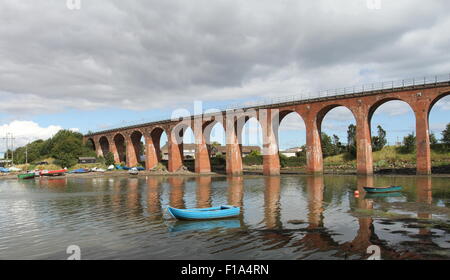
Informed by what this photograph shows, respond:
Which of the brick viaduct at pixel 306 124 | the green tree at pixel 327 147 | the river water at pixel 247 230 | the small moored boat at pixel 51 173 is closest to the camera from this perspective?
the river water at pixel 247 230

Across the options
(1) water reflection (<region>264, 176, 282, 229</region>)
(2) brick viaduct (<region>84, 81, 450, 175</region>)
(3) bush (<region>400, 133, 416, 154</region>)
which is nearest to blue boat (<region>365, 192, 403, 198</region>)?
(1) water reflection (<region>264, 176, 282, 229</region>)

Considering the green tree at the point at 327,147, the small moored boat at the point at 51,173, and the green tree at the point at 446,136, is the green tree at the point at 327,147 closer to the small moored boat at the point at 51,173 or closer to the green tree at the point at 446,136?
the green tree at the point at 446,136

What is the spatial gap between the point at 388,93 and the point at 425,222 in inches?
1059

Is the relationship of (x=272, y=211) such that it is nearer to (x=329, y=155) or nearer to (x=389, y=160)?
(x=389, y=160)

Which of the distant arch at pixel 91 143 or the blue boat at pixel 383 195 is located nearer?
the blue boat at pixel 383 195

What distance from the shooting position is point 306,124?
148ft

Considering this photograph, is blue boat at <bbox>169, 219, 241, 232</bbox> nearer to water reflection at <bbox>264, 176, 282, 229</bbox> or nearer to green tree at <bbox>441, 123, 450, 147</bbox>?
water reflection at <bbox>264, 176, 282, 229</bbox>

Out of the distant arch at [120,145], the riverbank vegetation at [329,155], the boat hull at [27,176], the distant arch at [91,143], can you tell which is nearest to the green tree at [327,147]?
the riverbank vegetation at [329,155]

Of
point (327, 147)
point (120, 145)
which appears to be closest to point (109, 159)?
point (120, 145)

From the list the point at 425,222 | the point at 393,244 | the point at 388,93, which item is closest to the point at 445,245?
the point at 393,244

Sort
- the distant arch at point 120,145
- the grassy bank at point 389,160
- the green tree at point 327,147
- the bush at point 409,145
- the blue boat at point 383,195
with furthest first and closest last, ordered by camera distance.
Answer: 1. the distant arch at point 120,145
2. the green tree at point 327,147
3. the bush at point 409,145
4. the grassy bank at point 389,160
5. the blue boat at point 383,195

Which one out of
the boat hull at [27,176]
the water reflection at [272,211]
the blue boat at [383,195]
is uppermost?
the boat hull at [27,176]

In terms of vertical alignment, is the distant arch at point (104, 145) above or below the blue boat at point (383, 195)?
above

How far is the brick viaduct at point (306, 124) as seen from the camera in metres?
35.8
